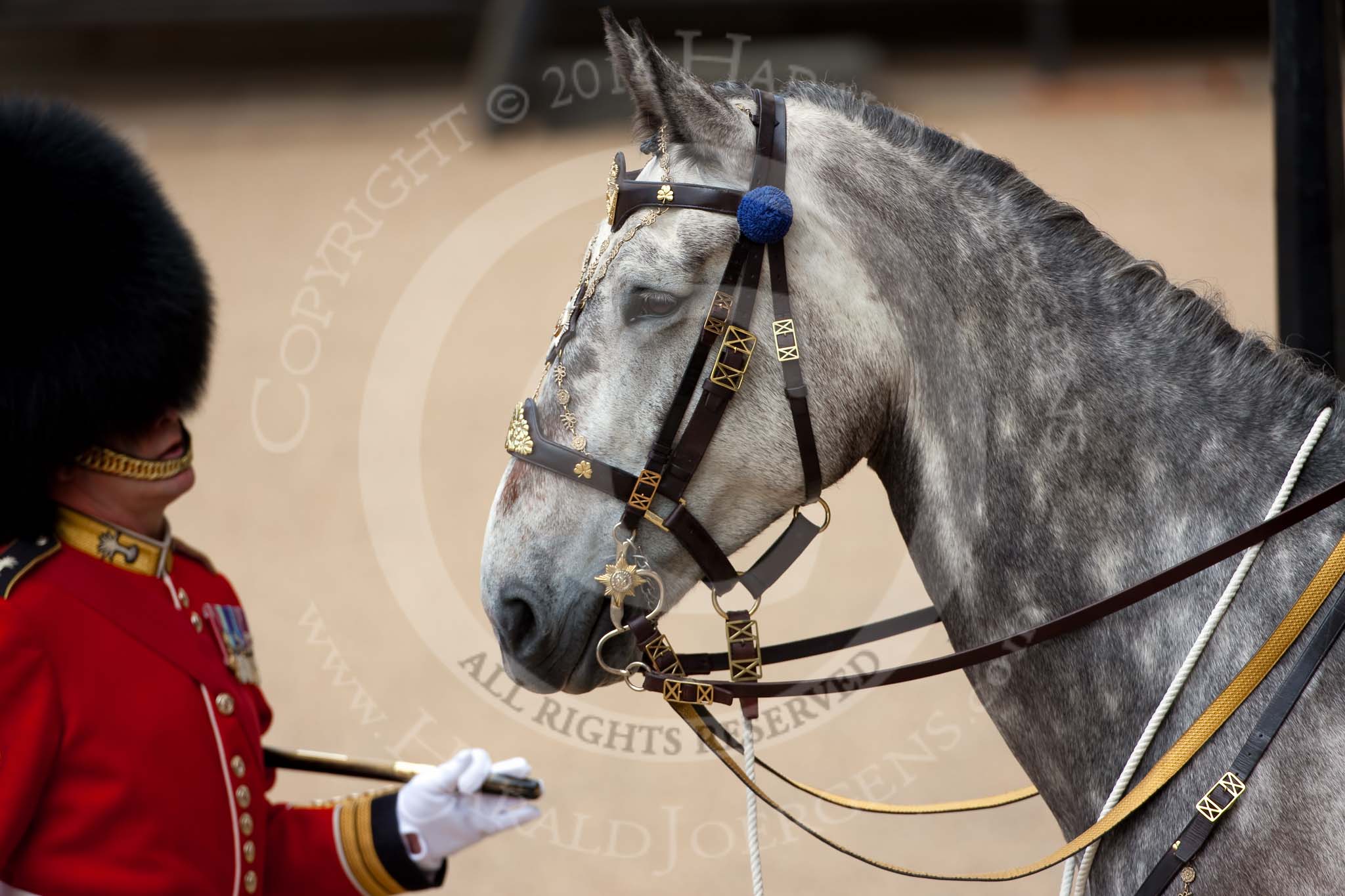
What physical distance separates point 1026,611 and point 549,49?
11.4 m

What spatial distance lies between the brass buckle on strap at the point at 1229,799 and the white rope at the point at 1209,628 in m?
0.09

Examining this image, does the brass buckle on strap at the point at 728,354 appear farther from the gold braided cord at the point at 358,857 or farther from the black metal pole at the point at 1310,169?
the black metal pole at the point at 1310,169

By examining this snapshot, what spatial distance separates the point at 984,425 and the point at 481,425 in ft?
20.0

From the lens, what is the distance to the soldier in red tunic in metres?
1.59

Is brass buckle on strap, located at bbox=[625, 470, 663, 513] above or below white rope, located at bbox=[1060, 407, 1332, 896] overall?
above

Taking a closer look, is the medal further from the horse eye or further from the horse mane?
the horse mane

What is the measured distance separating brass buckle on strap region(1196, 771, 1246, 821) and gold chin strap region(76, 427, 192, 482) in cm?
149

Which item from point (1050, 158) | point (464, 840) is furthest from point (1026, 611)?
point (1050, 158)

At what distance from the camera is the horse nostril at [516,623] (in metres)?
1.64

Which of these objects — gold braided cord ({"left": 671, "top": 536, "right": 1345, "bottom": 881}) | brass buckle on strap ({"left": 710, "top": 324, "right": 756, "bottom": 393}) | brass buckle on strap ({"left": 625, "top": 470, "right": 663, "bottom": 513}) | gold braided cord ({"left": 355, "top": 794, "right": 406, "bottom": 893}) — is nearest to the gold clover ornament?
brass buckle on strap ({"left": 625, "top": 470, "right": 663, "bottom": 513})

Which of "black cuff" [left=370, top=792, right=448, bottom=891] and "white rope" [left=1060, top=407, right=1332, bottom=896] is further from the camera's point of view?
"black cuff" [left=370, top=792, right=448, bottom=891]

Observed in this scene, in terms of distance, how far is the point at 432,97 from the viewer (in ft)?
40.6

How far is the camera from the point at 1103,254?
1591 mm

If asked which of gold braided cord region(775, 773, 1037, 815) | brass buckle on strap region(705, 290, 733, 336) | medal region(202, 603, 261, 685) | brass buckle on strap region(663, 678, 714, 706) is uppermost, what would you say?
brass buckle on strap region(705, 290, 733, 336)
